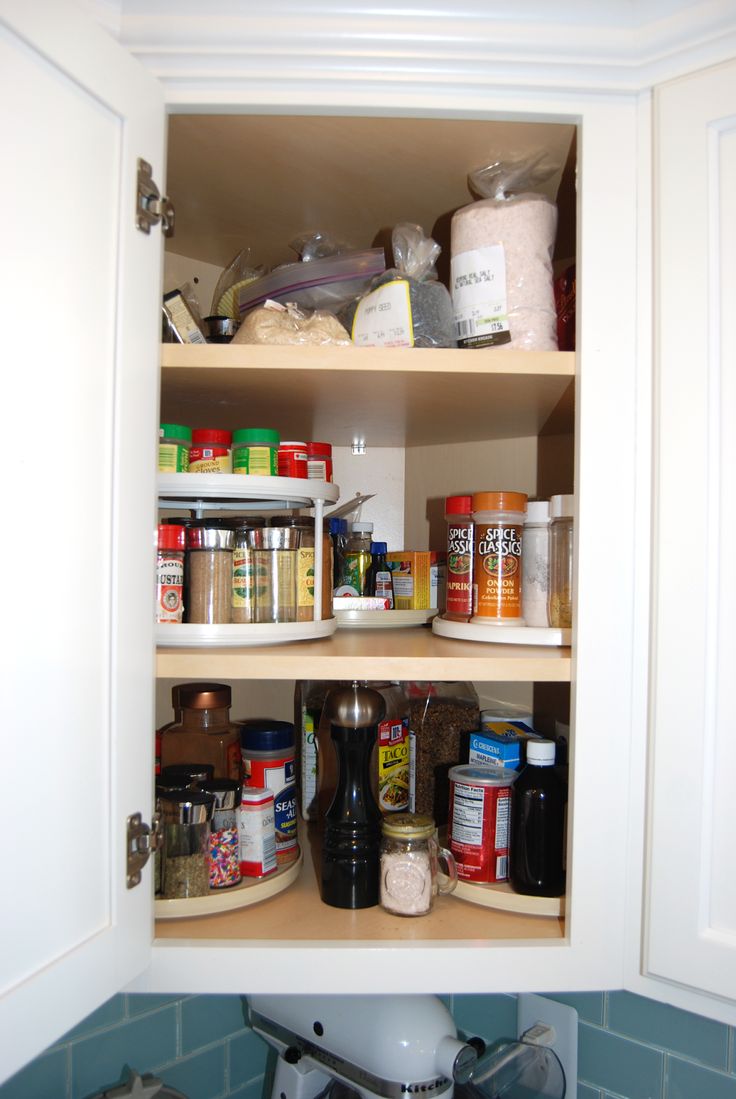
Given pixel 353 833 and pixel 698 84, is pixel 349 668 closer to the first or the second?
pixel 353 833

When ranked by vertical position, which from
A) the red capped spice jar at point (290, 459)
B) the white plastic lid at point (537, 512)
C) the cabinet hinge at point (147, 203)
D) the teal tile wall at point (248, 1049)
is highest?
the cabinet hinge at point (147, 203)

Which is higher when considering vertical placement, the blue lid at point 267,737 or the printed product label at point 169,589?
the printed product label at point 169,589

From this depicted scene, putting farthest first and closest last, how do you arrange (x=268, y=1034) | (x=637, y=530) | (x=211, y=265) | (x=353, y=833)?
1. (x=211, y=265)
2. (x=268, y=1034)
3. (x=353, y=833)
4. (x=637, y=530)

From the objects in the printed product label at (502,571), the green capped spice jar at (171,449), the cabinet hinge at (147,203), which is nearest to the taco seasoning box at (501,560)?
the printed product label at (502,571)

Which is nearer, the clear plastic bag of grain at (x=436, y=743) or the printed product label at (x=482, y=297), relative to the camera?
the printed product label at (x=482, y=297)

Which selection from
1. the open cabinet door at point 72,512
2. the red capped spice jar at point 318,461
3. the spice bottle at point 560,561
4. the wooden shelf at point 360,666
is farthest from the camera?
the red capped spice jar at point 318,461

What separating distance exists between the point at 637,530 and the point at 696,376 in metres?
0.17

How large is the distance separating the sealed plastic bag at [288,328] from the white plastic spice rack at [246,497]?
0.17m

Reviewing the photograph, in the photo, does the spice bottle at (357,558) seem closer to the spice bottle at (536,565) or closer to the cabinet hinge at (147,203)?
the spice bottle at (536,565)

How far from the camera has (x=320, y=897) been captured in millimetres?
990

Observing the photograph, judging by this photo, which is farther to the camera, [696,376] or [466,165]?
[466,165]

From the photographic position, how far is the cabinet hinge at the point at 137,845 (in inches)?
29.9

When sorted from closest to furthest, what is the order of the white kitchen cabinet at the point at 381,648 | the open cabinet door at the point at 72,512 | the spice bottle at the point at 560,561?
the open cabinet door at the point at 72,512 → the white kitchen cabinet at the point at 381,648 → the spice bottle at the point at 560,561

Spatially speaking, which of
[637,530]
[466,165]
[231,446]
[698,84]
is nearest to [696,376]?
[637,530]
